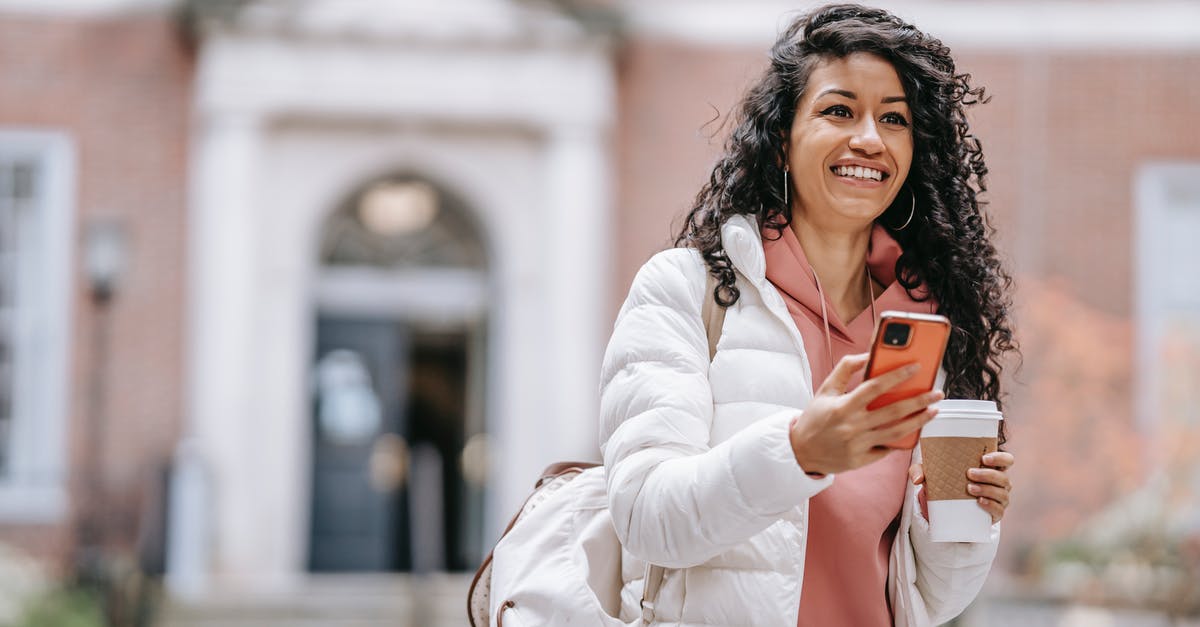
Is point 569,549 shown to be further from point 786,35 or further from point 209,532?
point 209,532

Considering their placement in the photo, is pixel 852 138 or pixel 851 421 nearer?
pixel 851 421

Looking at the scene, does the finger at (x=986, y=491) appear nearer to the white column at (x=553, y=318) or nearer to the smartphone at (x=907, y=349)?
the smartphone at (x=907, y=349)

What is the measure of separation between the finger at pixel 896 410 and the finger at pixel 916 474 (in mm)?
365

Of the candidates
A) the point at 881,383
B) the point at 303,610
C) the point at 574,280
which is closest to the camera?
the point at 881,383

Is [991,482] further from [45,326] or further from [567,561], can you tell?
[45,326]

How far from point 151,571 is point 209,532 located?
2377 mm

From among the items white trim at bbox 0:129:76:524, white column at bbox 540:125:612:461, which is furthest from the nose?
white trim at bbox 0:129:76:524

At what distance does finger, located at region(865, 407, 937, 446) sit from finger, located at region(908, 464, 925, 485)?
337mm

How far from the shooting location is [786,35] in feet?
7.82

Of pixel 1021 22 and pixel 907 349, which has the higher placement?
pixel 1021 22

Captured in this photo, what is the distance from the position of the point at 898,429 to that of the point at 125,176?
38.9 ft

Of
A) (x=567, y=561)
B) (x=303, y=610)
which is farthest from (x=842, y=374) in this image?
(x=303, y=610)

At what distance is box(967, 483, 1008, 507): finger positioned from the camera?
219 cm

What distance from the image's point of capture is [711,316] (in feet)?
7.25
